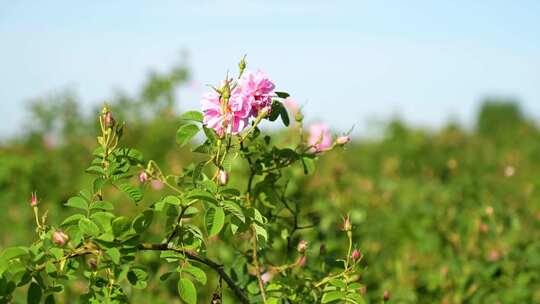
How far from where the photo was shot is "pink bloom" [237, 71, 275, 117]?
1.60 m

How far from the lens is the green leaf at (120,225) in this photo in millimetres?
1476

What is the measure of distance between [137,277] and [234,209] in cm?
28

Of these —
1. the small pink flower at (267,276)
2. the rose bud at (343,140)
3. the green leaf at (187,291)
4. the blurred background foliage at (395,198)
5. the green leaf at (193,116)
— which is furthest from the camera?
the blurred background foliage at (395,198)

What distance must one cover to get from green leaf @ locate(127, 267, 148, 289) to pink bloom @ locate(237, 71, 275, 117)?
1.44 ft

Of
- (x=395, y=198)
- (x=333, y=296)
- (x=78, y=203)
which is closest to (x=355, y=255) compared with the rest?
(x=333, y=296)

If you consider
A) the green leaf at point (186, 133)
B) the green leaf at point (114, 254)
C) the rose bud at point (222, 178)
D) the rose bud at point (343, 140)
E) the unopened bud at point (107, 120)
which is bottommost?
the green leaf at point (114, 254)

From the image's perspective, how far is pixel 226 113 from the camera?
1572 mm

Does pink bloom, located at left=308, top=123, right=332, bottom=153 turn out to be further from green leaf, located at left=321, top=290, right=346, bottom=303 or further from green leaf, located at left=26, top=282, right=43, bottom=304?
green leaf, located at left=26, top=282, right=43, bottom=304

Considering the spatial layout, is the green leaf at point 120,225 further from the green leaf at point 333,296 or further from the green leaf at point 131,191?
the green leaf at point 333,296

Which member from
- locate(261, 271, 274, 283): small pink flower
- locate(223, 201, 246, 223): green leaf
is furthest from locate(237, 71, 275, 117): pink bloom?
locate(261, 271, 274, 283): small pink flower

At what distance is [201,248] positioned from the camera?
62.8 inches

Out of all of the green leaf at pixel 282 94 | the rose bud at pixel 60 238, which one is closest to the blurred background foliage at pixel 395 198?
the green leaf at pixel 282 94

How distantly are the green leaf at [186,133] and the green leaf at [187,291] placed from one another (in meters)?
0.34

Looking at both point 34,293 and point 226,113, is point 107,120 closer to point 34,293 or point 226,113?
point 226,113
